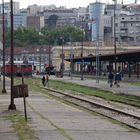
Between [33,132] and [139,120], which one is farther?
[139,120]

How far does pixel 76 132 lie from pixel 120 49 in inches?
5622

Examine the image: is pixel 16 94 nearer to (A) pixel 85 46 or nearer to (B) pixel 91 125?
(B) pixel 91 125

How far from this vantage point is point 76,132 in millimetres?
18094

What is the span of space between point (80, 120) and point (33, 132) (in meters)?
5.48

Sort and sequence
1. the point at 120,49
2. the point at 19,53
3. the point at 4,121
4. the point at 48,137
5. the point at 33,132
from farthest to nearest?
the point at 19,53 < the point at 120,49 < the point at 4,121 < the point at 33,132 < the point at 48,137

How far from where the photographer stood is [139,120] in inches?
959

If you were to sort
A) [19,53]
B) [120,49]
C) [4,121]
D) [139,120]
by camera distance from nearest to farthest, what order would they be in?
1. [4,121]
2. [139,120]
3. [120,49]
4. [19,53]

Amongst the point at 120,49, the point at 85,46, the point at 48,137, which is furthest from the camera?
the point at 85,46

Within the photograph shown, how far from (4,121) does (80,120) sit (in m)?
2.88

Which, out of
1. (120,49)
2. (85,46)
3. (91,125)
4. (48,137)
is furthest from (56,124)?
(85,46)

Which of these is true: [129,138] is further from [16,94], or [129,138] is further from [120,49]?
[120,49]

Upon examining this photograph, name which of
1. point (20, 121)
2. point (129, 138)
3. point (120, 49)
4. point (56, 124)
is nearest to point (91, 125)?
point (56, 124)

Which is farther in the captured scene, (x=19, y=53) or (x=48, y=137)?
(x=19, y=53)

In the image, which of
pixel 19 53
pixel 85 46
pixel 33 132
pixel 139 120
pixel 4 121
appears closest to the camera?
pixel 33 132
